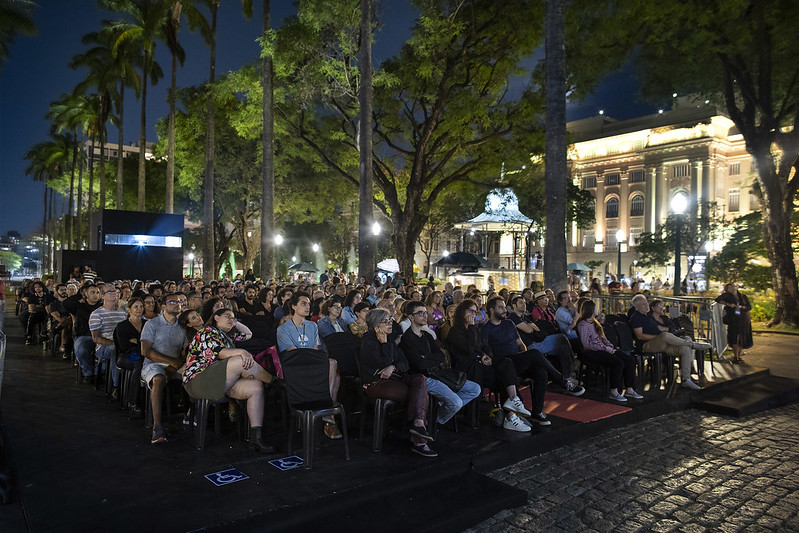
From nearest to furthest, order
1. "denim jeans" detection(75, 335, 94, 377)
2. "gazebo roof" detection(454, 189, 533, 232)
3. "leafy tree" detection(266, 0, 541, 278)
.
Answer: "denim jeans" detection(75, 335, 94, 377) → "leafy tree" detection(266, 0, 541, 278) → "gazebo roof" detection(454, 189, 533, 232)

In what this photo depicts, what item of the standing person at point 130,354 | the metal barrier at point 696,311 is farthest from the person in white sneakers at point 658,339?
the standing person at point 130,354

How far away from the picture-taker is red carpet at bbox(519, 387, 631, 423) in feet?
22.5

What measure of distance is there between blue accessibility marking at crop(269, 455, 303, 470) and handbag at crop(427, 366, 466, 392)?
1668 mm

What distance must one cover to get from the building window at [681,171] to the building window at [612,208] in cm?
762

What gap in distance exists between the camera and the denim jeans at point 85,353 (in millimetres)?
8000

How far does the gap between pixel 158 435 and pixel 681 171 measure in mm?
59722

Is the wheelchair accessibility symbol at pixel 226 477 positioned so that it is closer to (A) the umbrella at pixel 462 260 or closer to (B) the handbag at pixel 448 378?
(B) the handbag at pixel 448 378

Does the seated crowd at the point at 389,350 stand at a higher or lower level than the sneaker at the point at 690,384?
higher

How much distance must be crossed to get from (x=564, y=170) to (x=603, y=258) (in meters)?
53.4

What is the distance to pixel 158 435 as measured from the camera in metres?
5.36

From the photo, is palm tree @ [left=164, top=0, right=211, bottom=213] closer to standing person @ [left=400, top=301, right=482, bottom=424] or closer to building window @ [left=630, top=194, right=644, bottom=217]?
standing person @ [left=400, top=301, right=482, bottom=424]

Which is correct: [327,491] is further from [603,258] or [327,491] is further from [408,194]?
[603,258]

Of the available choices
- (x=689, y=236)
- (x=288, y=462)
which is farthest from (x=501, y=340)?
(x=689, y=236)

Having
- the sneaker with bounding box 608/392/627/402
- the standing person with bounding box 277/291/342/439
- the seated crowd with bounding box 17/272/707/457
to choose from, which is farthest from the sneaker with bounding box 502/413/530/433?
the sneaker with bounding box 608/392/627/402
